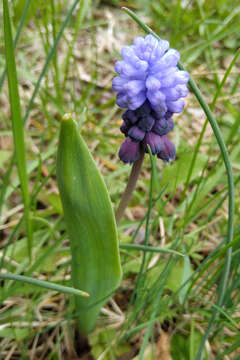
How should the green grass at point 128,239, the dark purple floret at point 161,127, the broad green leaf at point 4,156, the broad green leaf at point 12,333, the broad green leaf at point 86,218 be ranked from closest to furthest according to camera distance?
1. the broad green leaf at point 86,218
2. the dark purple floret at point 161,127
3. the green grass at point 128,239
4. the broad green leaf at point 12,333
5. the broad green leaf at point 4,156

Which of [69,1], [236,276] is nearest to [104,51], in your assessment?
[69,1]

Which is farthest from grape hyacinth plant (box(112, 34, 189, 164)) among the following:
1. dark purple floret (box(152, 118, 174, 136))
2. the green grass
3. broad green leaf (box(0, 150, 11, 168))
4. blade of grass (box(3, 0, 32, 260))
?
broad green leaf (box(0, 150, 11, 168))

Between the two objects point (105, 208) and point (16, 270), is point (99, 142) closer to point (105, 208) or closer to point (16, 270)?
point (16, 270)

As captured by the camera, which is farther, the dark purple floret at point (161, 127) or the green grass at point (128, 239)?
the green grass at point (128, 239)

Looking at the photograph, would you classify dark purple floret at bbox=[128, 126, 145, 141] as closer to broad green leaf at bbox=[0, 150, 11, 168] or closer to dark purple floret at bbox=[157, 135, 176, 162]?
dark purple floret at bbox=[157, 135, 176, 162]

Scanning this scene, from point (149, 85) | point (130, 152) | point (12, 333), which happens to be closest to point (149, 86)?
point (149, 85)

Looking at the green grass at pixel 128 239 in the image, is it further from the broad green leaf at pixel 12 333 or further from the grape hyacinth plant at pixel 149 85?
the grape hyacinth plant at pixel 149 85

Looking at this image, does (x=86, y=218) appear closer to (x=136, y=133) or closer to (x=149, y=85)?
(x=136, y=133)

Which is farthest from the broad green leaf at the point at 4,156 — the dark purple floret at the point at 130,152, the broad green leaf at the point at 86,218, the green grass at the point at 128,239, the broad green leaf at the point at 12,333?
the dark purple floret at the point at 130,152
